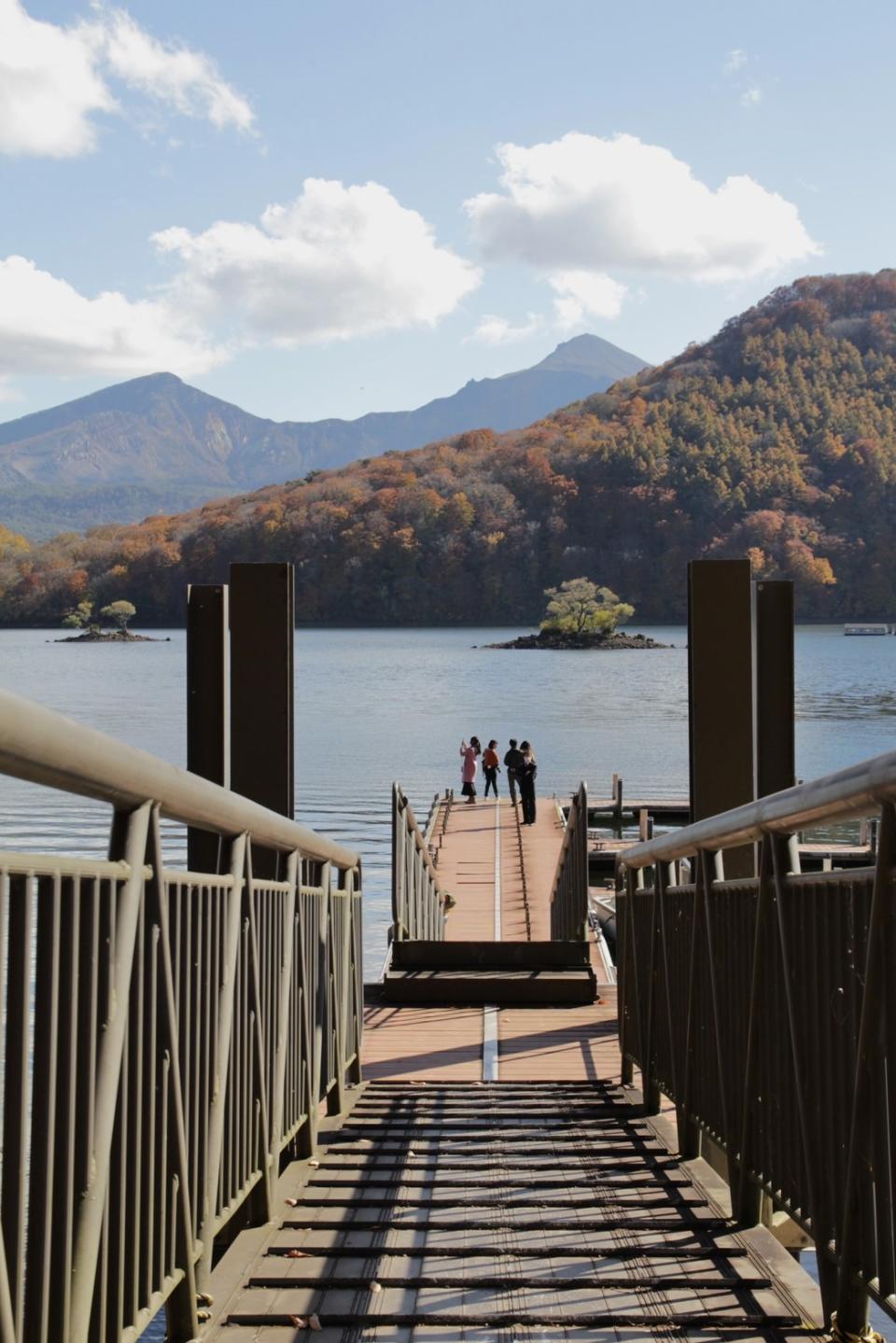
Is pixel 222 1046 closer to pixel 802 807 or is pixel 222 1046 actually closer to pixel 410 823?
pixel 802 807

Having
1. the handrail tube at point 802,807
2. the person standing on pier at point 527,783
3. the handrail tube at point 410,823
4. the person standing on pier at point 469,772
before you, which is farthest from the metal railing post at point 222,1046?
the person standing on pier at point 469,772

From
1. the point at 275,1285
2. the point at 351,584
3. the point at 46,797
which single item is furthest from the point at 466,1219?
the point at 351,584

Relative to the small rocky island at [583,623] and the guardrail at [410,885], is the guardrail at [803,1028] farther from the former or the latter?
the small rocky island at [583,623]

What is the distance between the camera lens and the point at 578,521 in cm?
15475

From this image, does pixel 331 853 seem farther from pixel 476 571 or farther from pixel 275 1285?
pixel 476 571

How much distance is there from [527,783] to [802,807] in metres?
22.0

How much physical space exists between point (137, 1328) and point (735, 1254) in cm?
144

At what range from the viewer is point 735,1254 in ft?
9.84

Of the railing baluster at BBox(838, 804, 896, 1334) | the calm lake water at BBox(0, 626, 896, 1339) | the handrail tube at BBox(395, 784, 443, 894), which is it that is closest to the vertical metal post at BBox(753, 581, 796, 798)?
the calm lake water at BBox(0, 626, 896, 1339)

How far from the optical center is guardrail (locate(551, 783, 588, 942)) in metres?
10.8

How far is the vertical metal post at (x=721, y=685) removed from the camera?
20.9ft

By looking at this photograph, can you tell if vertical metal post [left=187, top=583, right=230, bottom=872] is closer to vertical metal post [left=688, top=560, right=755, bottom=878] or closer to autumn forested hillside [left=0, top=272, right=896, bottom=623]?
vertical metal post [left=688, top=560, right=755, bottom=878]

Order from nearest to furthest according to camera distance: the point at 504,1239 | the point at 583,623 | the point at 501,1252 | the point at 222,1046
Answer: the point at 222,1046, the point at 501,1252, the point at 504,1239, the point at 583,623

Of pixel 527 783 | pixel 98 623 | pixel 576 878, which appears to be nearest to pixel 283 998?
pixel 576 878
